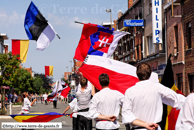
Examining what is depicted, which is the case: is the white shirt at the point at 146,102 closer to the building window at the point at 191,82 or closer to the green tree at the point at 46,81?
the building window at the point at 191,82

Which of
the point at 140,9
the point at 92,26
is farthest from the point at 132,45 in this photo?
the point at 92,26

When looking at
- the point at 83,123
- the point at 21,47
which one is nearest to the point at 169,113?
the point at 83,123

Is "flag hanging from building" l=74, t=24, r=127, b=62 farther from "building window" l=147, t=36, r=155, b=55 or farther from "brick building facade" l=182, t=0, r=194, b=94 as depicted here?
"building window" l=147, t=36, r=155, b=55

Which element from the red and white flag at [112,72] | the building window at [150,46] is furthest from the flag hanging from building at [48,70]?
the red and white flag at [112,72]

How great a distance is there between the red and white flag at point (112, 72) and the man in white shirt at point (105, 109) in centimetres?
163

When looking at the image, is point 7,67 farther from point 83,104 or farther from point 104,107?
point 104,107

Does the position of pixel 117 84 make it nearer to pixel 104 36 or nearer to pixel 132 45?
pixel 104 36

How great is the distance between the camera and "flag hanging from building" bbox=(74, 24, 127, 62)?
40.0 feet

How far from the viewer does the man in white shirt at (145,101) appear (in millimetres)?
4910

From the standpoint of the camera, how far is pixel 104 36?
12.2 meters

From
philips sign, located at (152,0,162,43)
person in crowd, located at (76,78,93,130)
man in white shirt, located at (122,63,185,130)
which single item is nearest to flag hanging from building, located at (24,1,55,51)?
person in crowd, located at (76,78,93,130)

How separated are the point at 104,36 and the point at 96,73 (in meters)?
3.83

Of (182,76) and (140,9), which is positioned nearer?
(182,76)

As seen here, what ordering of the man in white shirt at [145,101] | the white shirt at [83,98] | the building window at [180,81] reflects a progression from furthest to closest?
the building window at [180,81] < the white shirt at [83,98] < the man in white shirt at [145,101]
